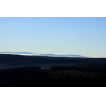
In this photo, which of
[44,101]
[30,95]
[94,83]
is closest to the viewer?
[44,101]

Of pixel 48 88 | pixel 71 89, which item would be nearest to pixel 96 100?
pixel 71 89

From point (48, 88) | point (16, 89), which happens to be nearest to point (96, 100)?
point (48, 88)
